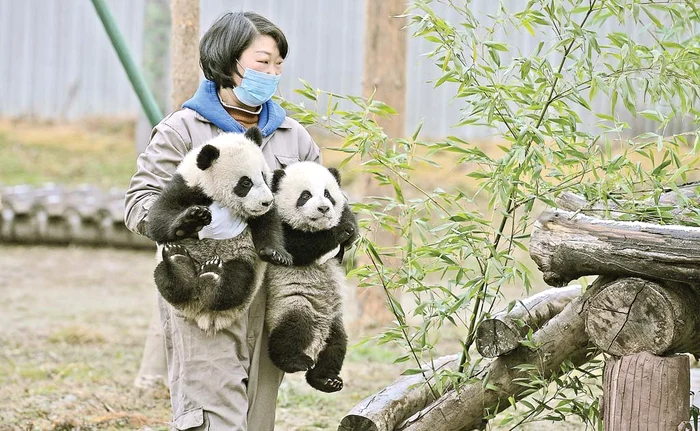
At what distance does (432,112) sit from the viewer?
13484 millimetres

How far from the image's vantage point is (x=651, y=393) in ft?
9.77

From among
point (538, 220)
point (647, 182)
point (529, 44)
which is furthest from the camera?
point (529, 44)

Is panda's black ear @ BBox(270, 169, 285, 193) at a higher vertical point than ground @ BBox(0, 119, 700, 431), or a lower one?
higher

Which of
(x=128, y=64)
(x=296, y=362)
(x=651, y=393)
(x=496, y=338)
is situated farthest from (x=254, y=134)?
(x=128, y=64)

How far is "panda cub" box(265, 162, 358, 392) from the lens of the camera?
3.21 meters

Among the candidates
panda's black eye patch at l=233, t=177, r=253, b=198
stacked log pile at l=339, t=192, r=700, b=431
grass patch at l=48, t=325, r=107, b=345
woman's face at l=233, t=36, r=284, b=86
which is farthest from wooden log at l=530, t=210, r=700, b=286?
grass patch at l=48, t=325, r=107, b=345

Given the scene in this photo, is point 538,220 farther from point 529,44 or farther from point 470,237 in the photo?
point 529,44

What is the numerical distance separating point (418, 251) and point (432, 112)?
33.8ft

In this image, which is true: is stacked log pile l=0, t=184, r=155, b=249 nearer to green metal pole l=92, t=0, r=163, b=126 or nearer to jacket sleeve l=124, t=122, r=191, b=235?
green metal pole l=92, t=0, r=163, b=126

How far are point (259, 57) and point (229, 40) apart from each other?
124 mm

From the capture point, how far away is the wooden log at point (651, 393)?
2.97m

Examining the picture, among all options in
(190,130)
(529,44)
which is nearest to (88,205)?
(529,44)

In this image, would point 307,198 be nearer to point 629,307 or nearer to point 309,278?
point 309,278

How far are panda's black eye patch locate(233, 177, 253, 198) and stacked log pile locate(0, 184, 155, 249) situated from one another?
7802mm
